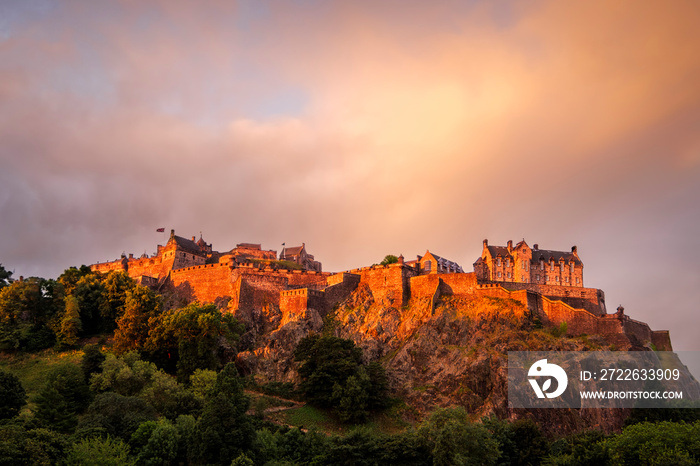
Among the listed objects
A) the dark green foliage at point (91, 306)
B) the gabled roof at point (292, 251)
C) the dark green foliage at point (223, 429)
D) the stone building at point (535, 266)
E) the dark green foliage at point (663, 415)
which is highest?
the gabled roof at point (292, 251)

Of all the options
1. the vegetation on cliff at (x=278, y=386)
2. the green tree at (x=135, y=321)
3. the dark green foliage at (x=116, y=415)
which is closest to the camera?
the vegetation on cliff at (x=278, y=386)

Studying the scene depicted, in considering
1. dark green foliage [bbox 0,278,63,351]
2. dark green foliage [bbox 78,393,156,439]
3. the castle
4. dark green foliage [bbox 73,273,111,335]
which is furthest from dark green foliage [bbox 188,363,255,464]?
dark green foliage [bbox 0,278,63,351]

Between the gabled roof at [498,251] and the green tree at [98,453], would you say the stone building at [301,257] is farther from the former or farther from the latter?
the green tree at [98,453]

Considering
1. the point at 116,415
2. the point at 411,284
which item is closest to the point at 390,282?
the point at 411,284

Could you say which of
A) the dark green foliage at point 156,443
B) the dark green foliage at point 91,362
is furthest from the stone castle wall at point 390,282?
the dark green foliage at point 156,443

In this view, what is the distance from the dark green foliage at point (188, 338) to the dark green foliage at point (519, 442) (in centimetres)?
3072

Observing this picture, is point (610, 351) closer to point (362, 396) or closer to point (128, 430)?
point (362, 396)

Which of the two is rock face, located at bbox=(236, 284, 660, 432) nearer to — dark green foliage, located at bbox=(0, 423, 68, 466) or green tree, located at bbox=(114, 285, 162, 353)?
green tree, located at bbox=(114, 285, 162, 353)

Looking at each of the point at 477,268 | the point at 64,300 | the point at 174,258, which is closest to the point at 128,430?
the point at 64,300

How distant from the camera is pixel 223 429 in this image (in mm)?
47500

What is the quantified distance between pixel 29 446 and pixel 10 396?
13.3m

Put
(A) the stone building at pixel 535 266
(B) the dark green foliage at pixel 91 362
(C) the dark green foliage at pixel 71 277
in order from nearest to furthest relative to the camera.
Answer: (B) the dark green foliage at pixel 91 362, (C) the dark green foliage at pixel 71 277, (A) the stone building at pixel 535 266

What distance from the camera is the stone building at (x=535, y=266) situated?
8594cm

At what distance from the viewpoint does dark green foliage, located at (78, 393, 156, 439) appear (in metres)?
49.2
